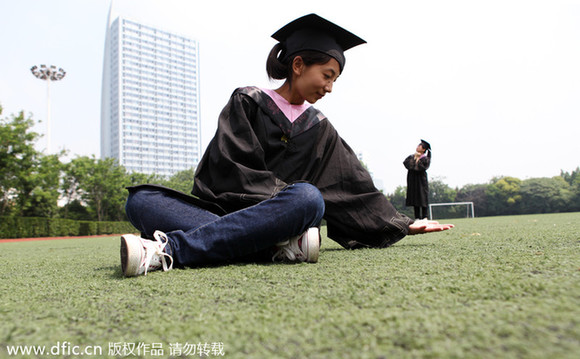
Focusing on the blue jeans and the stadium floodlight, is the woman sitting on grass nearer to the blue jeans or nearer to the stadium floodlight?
the blue jeans

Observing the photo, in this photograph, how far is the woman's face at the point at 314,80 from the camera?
2.02 m

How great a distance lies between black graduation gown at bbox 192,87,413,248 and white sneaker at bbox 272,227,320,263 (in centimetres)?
24

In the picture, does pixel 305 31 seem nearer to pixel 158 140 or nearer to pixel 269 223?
pixel 269 223

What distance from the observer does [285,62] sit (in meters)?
2.15

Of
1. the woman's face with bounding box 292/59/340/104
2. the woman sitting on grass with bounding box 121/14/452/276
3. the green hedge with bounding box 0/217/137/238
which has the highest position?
the woman's face with bounding box 292/59/340/104

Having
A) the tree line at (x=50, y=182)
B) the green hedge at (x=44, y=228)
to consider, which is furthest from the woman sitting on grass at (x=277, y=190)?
the tree line at (x=50, y=182)

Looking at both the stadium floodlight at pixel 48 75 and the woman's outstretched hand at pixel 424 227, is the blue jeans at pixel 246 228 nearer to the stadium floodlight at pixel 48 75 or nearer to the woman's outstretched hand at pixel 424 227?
the woman's outstretched hand at pixel 424 227

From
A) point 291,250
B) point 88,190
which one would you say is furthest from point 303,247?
point 88,190

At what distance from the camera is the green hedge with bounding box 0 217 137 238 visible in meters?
14.3

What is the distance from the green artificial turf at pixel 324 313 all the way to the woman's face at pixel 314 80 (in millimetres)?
1093

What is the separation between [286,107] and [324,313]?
1.45 metres

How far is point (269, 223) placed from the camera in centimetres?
152

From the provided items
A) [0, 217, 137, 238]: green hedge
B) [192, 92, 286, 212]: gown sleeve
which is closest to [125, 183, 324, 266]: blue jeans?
[192, 92, 286, 212]: gown sleeve

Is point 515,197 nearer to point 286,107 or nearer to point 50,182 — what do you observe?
point 50,182
